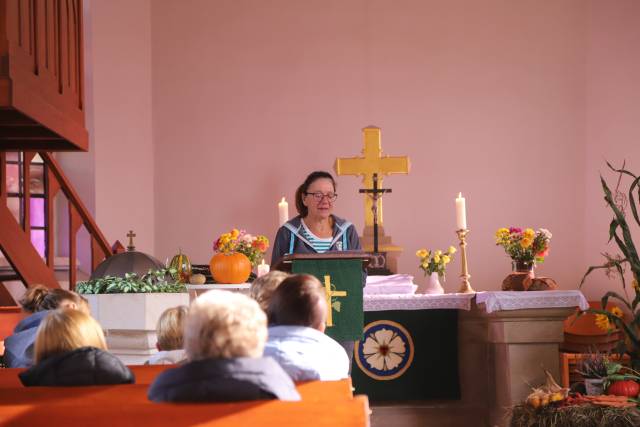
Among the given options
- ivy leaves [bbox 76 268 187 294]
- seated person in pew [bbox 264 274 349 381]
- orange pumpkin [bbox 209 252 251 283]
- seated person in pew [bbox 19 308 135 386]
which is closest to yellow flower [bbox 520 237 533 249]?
orange pumpkin [bbox 209 252 251 283]

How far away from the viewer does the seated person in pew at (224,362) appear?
2.30m

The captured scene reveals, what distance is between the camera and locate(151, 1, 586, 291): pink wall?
8367mm

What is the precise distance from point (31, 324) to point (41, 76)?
1262 millimetres

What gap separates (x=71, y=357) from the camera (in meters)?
2.75

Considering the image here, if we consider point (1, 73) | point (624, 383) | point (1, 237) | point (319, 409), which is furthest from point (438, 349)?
point (319, 409)

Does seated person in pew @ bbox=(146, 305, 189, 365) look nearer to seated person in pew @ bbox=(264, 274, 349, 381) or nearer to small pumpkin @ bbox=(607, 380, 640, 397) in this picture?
seated person in pew @ bbox=(264, 274, 349, 381)

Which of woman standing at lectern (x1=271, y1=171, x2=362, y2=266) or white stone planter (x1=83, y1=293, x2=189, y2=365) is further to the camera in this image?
woman standing at lectern (x1=271, y1=171, x2=362, y2=266)

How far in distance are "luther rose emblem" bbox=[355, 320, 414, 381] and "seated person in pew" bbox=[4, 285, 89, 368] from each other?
278cm

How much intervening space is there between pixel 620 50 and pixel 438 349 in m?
3.37

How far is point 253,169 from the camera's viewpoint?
850 cm

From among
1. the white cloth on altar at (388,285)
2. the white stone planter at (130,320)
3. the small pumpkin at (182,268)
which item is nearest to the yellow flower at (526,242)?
the white cloth on altar at (388,285)

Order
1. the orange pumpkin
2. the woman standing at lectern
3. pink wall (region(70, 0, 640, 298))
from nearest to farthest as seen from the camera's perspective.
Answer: the woman standing at lectern
the orange pumpkin
pink wall (region(70, 0, 640, 298))

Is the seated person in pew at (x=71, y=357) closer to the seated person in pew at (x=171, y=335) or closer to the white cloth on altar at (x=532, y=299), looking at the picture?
the seated person in pew at (x=171, y=335)

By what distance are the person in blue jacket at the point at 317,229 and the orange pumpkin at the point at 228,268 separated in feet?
1.25
